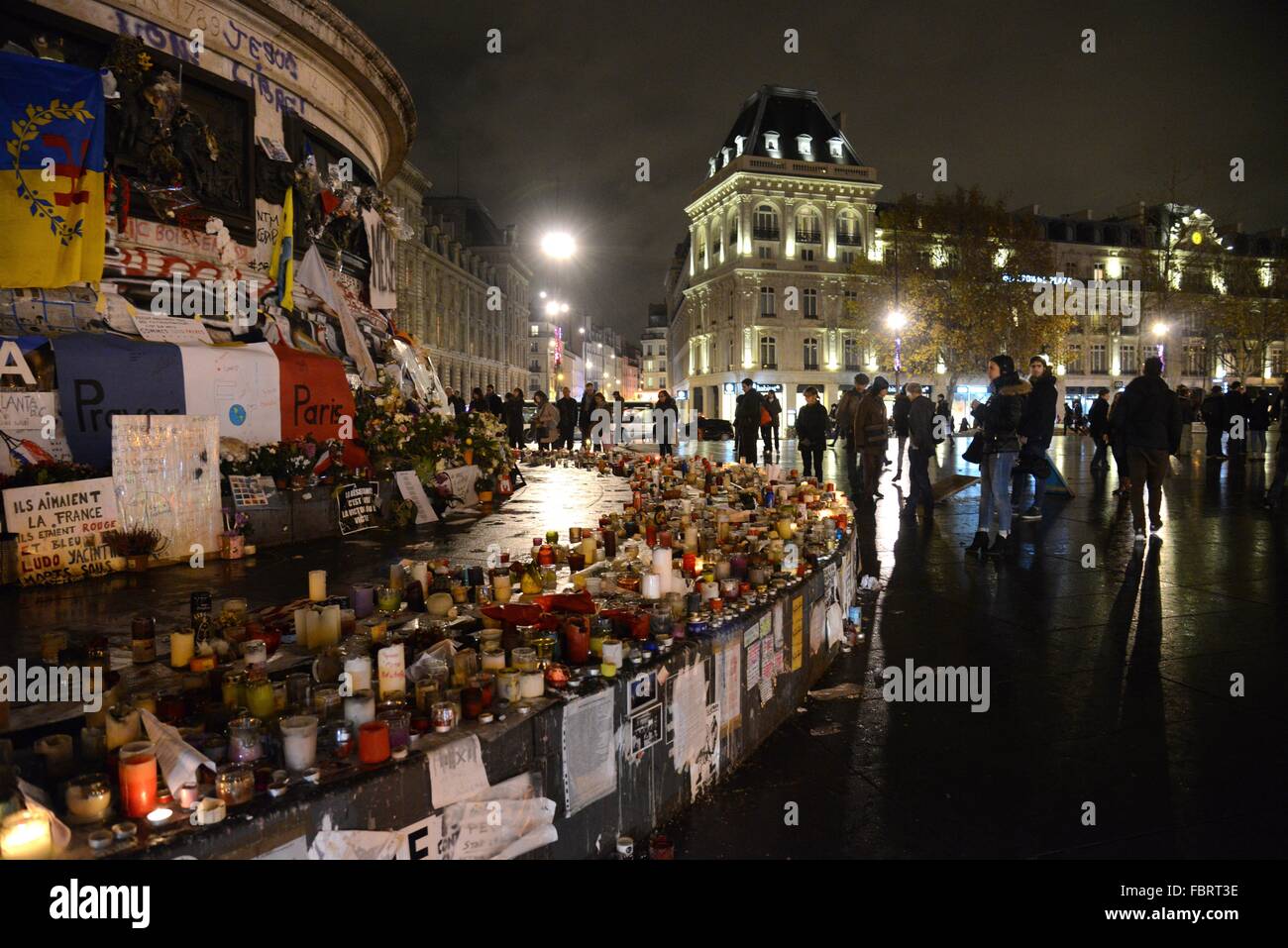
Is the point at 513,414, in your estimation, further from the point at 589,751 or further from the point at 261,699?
the point at 589,751

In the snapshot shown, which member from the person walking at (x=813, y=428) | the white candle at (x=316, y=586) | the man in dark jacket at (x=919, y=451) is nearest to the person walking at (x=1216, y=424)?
the person walking at (x=813, y=428)

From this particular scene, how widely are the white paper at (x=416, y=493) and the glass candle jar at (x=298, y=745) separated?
716 centimetres

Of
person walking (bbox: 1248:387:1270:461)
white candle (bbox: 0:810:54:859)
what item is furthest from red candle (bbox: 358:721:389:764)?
person walking (bbox: 1248:387:1270:461)

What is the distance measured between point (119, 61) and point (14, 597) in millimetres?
5585

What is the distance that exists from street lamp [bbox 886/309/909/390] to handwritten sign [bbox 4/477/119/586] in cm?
4365

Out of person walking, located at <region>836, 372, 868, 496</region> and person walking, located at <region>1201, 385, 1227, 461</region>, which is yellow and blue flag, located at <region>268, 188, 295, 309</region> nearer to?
person walking, located at <region>836, 372, 868, 496</region>

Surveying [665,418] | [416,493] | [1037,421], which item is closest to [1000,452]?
[1037,421]

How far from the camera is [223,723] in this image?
315 cm

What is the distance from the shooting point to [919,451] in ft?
44.1

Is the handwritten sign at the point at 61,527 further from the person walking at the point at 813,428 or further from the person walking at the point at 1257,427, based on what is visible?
the person walking at the point at 1257,427

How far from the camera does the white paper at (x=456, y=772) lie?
2.63 m

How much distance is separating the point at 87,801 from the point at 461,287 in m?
65.1
